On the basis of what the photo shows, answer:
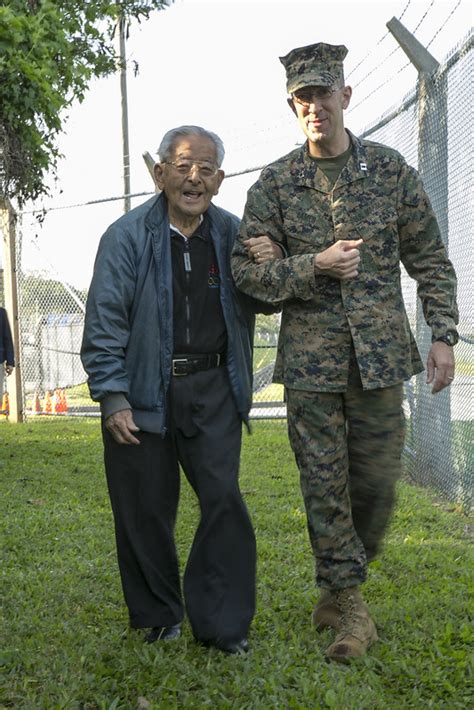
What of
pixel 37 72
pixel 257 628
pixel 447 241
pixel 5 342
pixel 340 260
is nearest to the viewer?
pixel 340 260

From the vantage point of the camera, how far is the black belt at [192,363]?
14.0ft

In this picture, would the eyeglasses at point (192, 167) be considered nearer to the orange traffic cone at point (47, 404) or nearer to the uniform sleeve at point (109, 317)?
the uniform sleeve at point (109, 317)

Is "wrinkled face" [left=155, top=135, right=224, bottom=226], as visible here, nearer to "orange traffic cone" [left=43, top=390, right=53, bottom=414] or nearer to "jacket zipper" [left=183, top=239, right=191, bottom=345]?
"jacket zipper" [left=183, top=239, right=191, bottom=345]

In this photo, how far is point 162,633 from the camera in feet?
14.3

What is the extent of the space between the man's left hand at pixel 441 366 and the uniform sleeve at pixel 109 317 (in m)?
1.15

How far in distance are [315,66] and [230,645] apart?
2186 mm

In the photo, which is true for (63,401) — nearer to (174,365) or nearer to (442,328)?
(174,365)

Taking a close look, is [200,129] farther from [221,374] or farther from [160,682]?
[160,682]

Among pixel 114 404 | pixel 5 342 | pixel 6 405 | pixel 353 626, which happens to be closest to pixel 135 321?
pixel 114 404

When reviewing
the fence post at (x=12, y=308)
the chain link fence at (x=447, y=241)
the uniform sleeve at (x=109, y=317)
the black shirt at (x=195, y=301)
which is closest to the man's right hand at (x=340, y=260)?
the black shirt at (x=195, y=301)

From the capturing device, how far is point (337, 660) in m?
4.04

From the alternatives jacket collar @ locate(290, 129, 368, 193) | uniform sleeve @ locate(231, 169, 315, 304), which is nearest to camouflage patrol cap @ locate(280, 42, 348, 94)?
jacket collar @ locate(290, 129, 368, 193)

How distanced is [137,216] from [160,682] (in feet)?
5.73

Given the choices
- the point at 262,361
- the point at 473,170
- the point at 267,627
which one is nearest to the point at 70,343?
the point at 262,361
